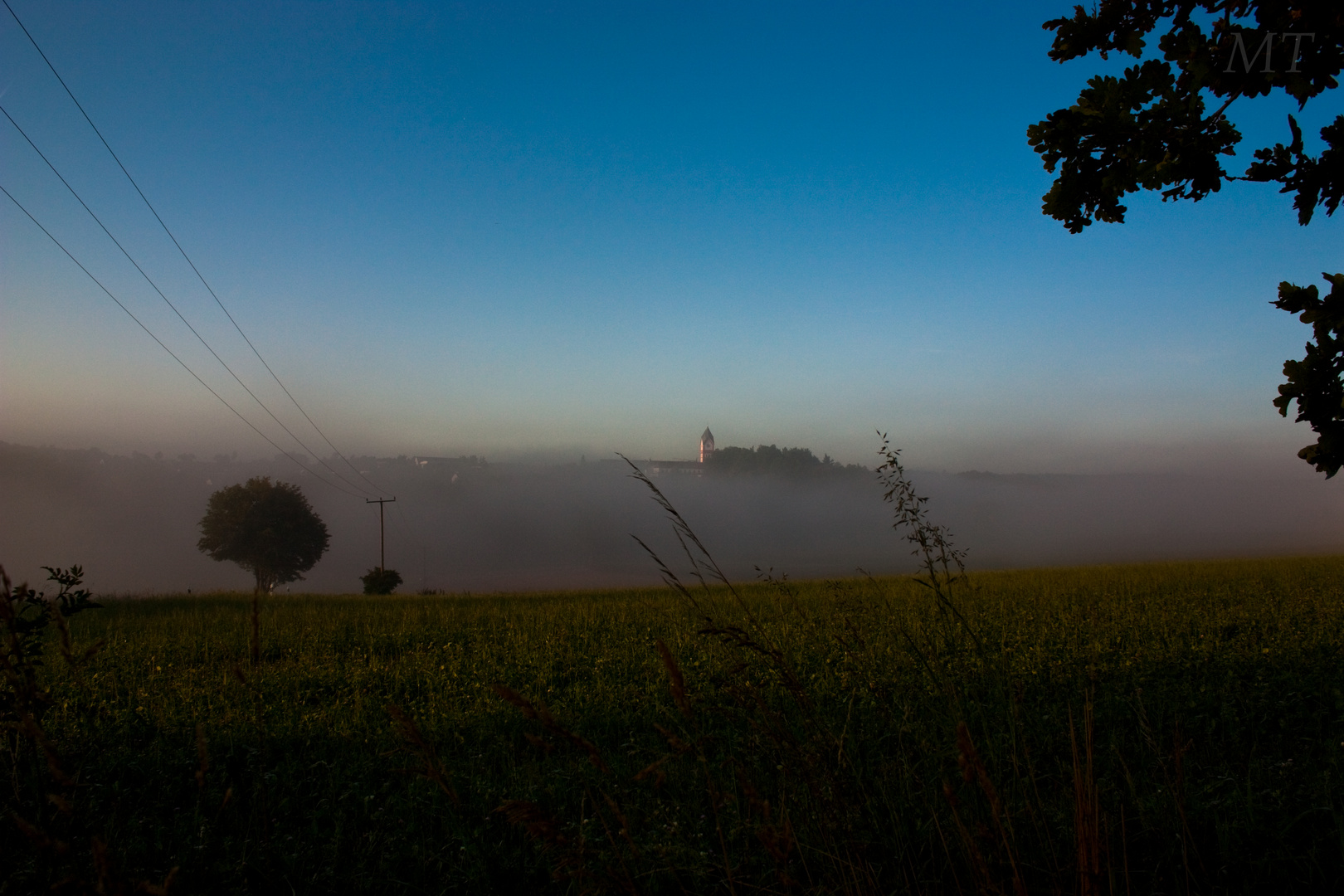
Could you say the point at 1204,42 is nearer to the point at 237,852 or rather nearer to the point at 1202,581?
the point at 237,852

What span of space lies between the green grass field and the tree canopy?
46.9m

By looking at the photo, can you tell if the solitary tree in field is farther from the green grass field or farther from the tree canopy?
the tree canopy

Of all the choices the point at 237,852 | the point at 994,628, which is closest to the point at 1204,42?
the point at 237,852

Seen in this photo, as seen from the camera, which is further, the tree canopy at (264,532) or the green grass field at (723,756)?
the tree canopy at (264,532)

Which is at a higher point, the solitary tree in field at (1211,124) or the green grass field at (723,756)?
the solitary tree in field at (1211,124)

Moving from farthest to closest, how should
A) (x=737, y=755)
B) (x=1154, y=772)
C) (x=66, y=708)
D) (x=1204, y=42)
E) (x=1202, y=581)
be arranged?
(x=1202, y=581), (x=66, y=708), (x=737, y=755), (x=1154, y=772), (x=1204, y=42)

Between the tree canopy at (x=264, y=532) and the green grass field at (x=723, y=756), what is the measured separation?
46.9m

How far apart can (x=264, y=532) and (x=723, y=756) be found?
2264 inches

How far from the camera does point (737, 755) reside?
16.2 ft

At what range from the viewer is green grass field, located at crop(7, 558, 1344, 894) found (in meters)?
2.35

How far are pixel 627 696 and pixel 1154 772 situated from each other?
449 cm

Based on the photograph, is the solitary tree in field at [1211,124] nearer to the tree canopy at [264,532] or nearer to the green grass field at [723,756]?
the green grass field at [723,756]

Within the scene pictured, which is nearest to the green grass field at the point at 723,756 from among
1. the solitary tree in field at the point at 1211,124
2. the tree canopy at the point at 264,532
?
the solitary tree in field at the point at 1211,124

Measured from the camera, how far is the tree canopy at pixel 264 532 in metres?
52.0
